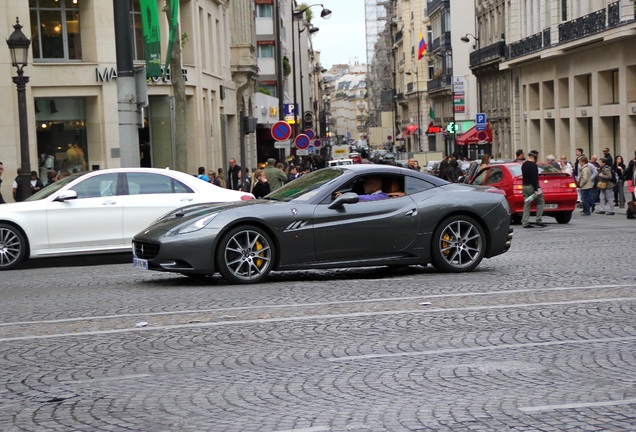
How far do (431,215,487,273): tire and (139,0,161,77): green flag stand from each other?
50.5ft

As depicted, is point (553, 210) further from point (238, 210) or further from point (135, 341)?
point (135, 341)

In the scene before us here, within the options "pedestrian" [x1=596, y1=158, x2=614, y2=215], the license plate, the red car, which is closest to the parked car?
the license plate

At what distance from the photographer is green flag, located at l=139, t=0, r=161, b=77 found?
2784cm

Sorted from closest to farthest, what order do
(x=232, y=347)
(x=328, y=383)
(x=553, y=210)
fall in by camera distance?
(x=328, y=383) < (x=232, y=347) < (x=553, y=210)

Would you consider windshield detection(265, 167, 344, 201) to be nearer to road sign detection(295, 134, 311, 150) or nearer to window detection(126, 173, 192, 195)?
window detection(126, 173, 192, 195)

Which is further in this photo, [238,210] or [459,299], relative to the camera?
[238,210]

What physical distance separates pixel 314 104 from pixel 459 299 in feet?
497

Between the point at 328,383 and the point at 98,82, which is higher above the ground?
the point at 98,82

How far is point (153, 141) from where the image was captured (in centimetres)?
3622

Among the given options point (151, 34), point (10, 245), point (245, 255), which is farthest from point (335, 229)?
point (151, 34)

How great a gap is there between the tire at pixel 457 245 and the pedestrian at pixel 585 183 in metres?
18.2

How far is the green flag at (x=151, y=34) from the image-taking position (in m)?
27.8

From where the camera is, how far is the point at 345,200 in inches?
526

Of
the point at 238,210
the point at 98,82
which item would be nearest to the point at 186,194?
the point at 238,210
